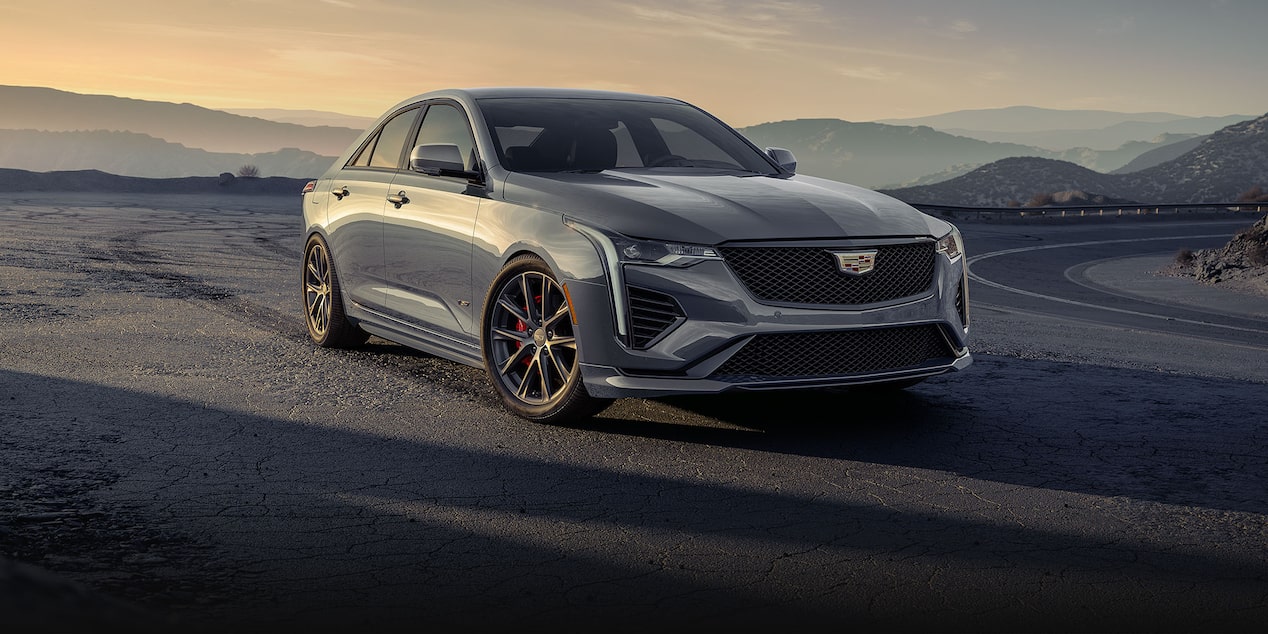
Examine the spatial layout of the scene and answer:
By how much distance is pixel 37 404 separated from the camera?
650cm

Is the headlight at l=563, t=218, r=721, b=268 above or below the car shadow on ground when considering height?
above

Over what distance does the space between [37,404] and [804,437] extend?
13.2 feet

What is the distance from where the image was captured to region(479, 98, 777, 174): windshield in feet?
23.1

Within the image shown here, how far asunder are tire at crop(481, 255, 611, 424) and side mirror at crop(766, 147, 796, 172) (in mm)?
2266

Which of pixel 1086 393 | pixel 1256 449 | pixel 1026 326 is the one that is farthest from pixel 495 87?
pixel 1026 326

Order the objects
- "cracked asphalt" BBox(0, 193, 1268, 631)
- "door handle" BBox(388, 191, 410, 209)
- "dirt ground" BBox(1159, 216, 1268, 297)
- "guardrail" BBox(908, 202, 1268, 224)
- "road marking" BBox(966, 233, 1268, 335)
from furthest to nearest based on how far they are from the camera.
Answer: "guardrail" BBox(908, 202, 1268, 224)
"dirt ground" BBox(1159, 216, 1268, 297)
"road marking" BBox(966, 233, 1268, 335)
"door handle" BBox(388, 191, 410, 209)
"cracked asphalt" BBox(0, 193, 1268, 631)

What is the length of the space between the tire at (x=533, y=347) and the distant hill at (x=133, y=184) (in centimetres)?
3139

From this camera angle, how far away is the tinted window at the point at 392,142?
8.02 m

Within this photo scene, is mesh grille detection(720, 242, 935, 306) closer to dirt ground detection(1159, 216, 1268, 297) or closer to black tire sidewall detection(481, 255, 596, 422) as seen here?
black tire sidewall detection(481, 255, 596, 422)

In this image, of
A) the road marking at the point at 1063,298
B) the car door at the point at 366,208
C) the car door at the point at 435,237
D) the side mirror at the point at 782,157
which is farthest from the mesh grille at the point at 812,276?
the road marking at the point at 1063,298

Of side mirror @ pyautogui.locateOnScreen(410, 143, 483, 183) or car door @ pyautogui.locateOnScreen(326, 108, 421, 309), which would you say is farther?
car door @ pyautogui.locateOnScreen(326, 108, 421, 309)

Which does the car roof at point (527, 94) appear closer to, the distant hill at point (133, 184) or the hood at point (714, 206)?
the hood at point (714, 206)

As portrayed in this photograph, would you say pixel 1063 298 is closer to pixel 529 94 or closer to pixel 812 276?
pixel 529 94

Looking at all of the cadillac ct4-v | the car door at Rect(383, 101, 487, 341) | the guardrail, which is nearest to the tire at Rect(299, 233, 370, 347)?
the cadillac ct4-v
